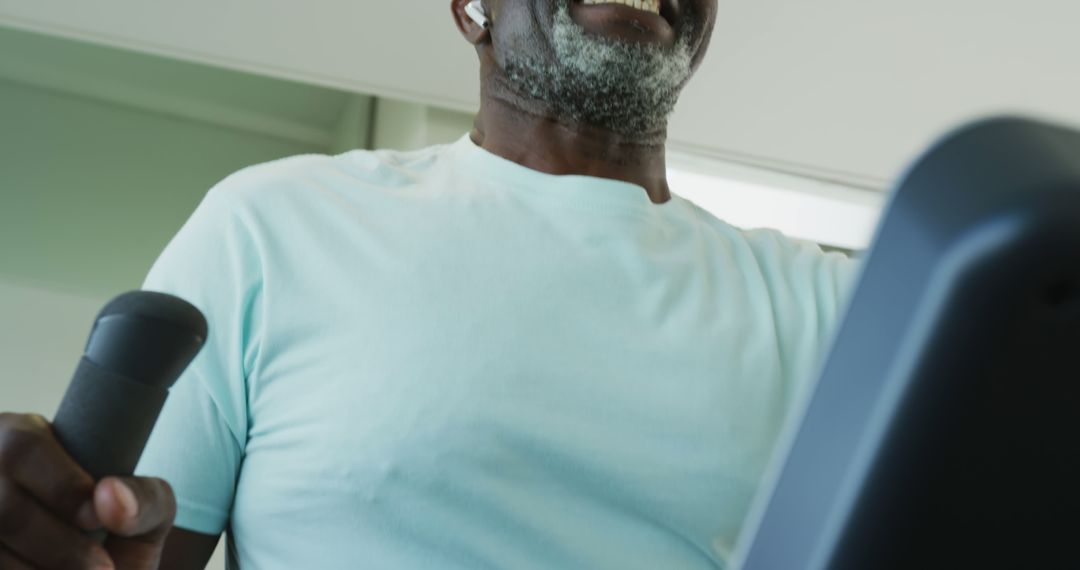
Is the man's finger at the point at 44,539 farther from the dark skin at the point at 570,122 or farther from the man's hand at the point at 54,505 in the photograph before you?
the dark skin at the point at 570,122

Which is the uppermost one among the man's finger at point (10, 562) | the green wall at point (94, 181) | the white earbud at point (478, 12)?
→ the man's finger at point (10, 562)

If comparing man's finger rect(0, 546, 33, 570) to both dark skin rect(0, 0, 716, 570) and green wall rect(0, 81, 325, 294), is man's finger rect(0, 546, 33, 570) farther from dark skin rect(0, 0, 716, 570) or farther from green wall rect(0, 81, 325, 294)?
green wall rect(0, 81, 325, 294)

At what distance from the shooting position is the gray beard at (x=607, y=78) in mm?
1237

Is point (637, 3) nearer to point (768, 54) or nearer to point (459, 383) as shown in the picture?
point (459, 383)

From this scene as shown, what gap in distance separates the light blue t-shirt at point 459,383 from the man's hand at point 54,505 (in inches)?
14.4

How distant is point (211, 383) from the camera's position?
95 centimetres

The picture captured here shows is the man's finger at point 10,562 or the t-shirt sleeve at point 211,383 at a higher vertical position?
the man's finger at point 10,562

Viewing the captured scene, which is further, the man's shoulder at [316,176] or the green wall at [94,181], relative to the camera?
the green wall at [94,181]

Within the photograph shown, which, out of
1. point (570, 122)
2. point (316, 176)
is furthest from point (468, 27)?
point (316, 176)

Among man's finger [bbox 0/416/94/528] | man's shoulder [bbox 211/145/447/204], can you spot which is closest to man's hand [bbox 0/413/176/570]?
man's finger [bbox 0/416/94/528]

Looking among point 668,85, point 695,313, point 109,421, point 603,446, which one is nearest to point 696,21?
point 668,85

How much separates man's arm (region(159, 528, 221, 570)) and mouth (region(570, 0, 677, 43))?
580mm

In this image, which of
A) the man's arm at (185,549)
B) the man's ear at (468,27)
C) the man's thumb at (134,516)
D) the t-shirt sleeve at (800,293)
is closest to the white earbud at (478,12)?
the man's ear at (468,27)

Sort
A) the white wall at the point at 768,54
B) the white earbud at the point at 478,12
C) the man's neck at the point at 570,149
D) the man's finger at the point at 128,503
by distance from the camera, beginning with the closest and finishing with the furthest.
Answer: the man's finger at the point at 128,503 → the man's neck at the point at 570,149 → the white earbud at the point at 478,12 → the white wall at the point at 768,54
